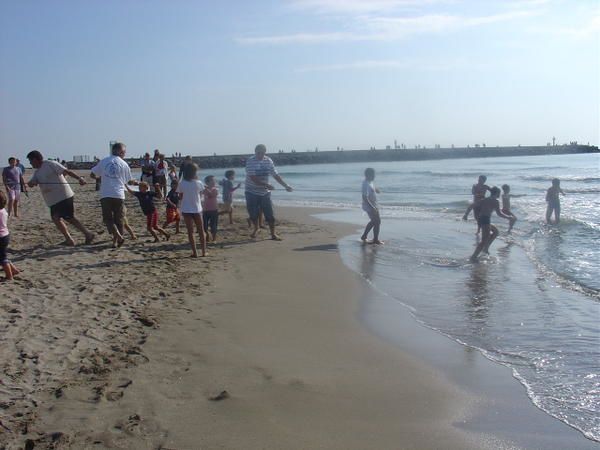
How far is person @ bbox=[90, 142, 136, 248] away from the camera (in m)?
8.58

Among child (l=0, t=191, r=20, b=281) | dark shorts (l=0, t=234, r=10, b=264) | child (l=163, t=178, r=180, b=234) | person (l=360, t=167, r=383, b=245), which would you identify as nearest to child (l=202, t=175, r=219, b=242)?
child (l=163, t=178, r=180, b=234)

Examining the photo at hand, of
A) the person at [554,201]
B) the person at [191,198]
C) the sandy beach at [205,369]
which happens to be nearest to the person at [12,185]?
the person at [191,198]

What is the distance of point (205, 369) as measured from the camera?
13.7ft

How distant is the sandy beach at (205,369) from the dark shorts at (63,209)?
4.83 feet

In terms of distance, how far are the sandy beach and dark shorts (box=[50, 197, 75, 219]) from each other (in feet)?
4.83

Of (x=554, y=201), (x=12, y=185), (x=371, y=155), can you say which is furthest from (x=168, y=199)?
(x=371, y=155)

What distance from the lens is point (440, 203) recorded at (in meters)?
23.0

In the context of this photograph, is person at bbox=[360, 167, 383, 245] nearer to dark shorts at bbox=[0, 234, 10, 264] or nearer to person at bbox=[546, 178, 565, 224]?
dark shorts at bbox=[0, 234, 10, 264]

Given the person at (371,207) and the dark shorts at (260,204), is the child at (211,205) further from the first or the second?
the person at (371,207)

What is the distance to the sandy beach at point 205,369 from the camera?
127 inches

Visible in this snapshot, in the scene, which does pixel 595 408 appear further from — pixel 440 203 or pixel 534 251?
pixel 440 203

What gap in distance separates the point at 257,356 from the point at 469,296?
3.42 metres

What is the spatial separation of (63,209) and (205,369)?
5.63 metres

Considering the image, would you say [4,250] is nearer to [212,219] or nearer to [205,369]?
[205,369]
